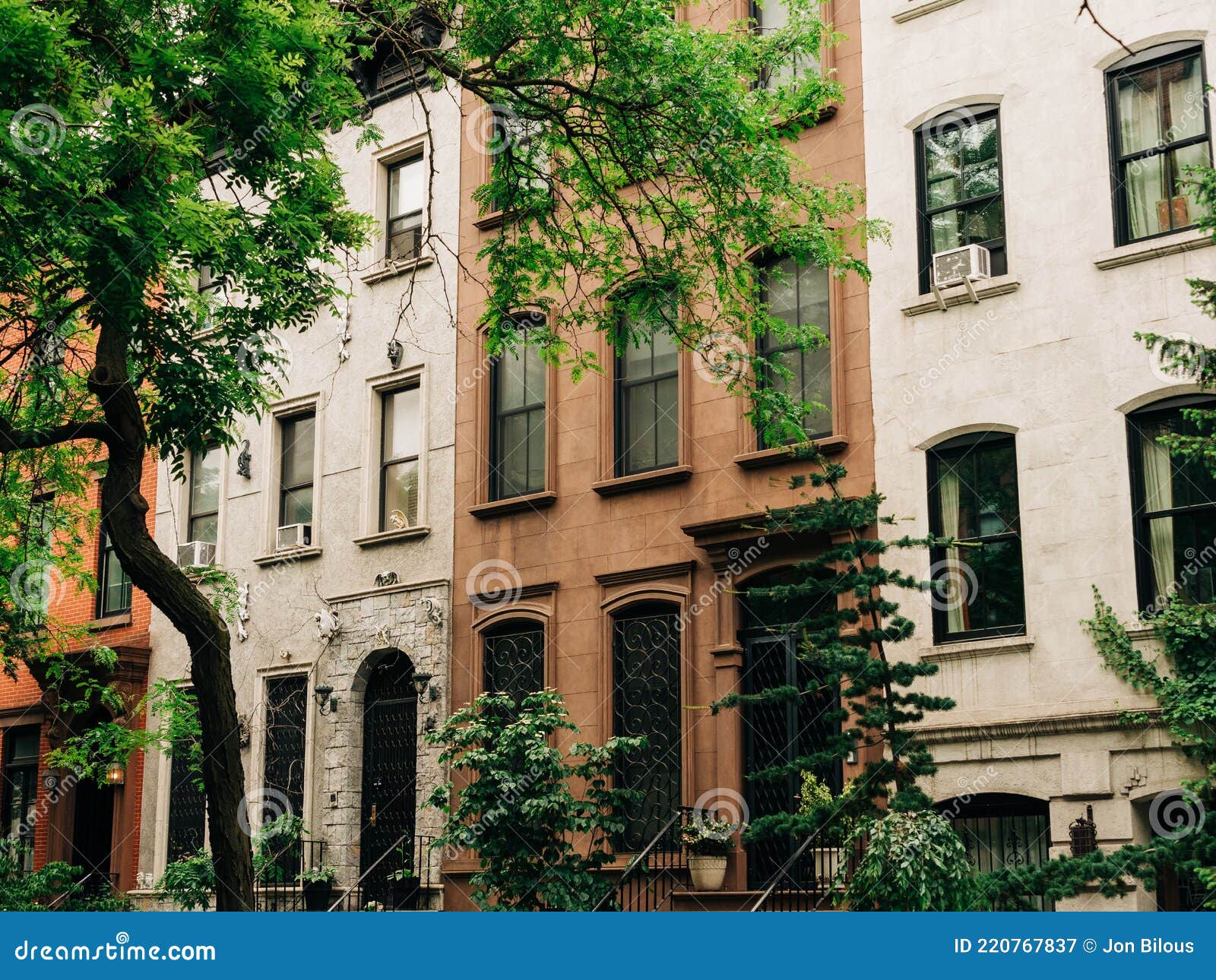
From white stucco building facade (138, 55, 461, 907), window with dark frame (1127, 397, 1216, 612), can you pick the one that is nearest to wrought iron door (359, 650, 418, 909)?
white stucco building facade (138, 55, 461, 907)

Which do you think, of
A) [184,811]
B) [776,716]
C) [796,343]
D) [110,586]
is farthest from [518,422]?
[110,586]

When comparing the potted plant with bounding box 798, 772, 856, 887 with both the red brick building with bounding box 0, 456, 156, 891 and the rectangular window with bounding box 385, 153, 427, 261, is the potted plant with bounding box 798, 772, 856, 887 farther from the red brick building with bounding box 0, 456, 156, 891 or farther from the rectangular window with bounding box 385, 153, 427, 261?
the red brick building with bounding box 0, 456, 156, 891

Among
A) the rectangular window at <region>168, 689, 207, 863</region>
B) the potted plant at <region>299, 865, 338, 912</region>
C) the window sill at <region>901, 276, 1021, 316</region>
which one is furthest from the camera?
the rectangular window at <region>168, 689, 207, 863</region>

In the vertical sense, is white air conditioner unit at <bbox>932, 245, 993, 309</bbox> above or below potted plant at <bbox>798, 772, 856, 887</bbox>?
above

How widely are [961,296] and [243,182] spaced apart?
24.3ft

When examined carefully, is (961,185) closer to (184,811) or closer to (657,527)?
(657,527)

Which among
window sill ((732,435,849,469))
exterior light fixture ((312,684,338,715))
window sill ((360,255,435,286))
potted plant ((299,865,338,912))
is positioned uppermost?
window sill ((360,255,435,286))

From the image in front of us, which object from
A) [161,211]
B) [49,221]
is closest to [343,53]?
[161,211]

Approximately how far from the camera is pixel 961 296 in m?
15.7

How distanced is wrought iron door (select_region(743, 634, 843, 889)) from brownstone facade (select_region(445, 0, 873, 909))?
0.15 meters

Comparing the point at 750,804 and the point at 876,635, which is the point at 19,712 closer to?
the point at 750,804

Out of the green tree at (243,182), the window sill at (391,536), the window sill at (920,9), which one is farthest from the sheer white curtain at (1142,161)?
the window sill at (391,536)

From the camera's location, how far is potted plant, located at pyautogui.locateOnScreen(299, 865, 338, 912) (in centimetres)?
1955

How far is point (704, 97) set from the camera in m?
13.6
